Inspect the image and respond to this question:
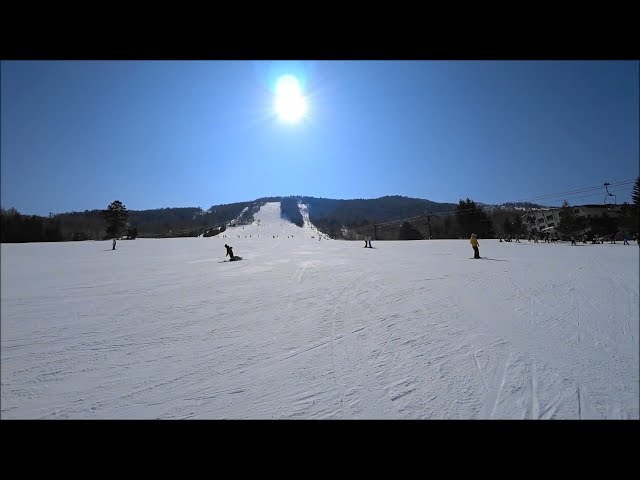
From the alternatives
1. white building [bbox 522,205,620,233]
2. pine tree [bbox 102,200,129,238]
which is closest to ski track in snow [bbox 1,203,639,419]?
white building [bbox 522,205,620,233]

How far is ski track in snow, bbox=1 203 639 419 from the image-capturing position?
2.04 meters

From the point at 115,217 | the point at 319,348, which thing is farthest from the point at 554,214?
the point at 115,217

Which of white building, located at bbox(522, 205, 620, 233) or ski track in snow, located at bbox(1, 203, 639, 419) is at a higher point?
white building, located at bbox(522, 205, 620, 233)

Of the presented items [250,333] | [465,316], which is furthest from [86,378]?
[465,316]

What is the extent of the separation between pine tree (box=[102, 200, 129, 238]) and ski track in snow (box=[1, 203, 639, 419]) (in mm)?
475

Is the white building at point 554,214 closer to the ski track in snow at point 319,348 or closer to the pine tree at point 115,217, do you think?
the ski track in snow at point 319,348

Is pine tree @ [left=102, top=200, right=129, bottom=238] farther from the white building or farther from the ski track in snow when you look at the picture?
the white building

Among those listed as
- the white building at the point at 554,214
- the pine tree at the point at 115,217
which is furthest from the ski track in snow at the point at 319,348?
the pine tree at the point at 115,217

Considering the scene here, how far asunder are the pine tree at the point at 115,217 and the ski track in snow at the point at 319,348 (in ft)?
1.56

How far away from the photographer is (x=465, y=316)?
14.1 feet

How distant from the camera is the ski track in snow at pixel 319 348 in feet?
6.71
